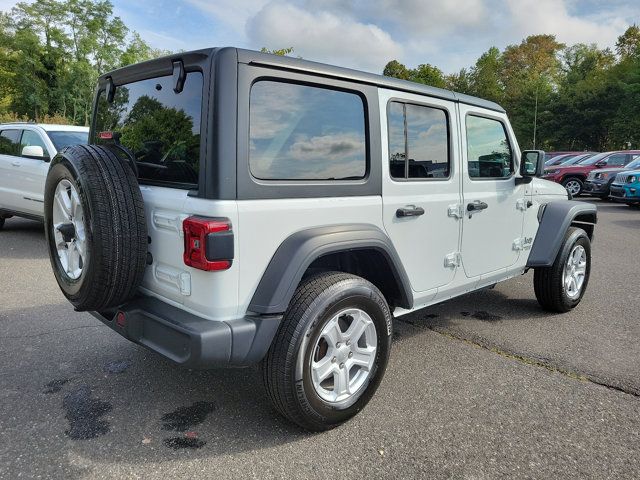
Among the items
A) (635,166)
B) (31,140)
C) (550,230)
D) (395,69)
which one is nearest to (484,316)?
(550,230)

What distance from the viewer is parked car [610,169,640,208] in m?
13.0

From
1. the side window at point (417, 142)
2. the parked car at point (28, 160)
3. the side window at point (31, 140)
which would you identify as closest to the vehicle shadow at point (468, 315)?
the side window at point (417, 142)

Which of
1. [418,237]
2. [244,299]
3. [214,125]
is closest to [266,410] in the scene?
[244,299]

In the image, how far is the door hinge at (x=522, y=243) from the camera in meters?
4.13

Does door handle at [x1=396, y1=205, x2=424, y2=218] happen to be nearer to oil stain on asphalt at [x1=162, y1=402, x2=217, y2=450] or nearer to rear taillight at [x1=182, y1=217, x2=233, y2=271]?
rear taillight at [x1=182, y1=217, x2=233, y2=271]

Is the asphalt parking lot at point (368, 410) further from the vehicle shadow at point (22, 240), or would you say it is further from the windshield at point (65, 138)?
the windshield at point (65, 138)

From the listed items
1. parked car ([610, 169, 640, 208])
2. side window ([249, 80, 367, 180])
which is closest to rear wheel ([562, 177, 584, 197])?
parked car ([610, 169, 640, 208])

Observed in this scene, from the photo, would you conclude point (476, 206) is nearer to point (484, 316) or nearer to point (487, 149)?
point (487, 149)

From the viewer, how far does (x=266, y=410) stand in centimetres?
286

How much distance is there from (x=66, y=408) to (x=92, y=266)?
3.36ft

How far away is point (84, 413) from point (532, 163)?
12.0ft

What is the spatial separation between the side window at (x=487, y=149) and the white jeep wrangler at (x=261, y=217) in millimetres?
452

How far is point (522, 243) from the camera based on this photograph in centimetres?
422

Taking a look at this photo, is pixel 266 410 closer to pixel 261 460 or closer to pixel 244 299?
pixel 261 460
